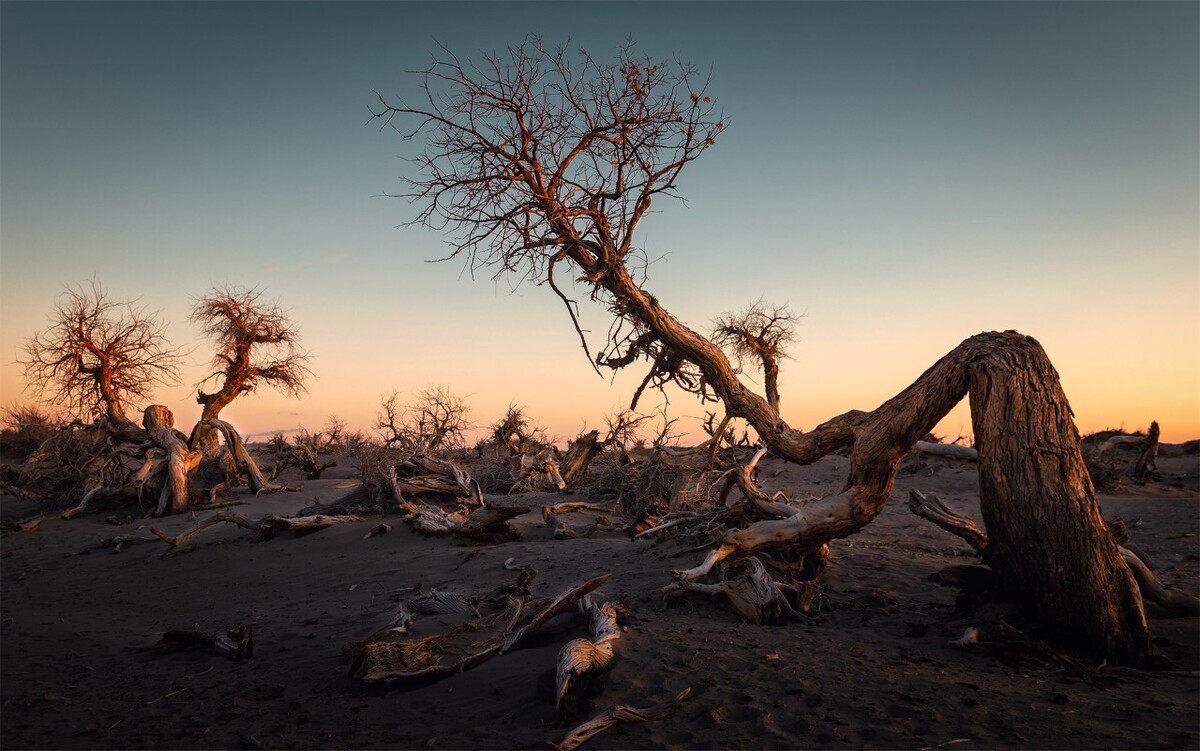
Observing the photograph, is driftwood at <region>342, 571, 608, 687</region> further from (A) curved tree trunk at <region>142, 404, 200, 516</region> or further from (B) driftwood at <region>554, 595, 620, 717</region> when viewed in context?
(A) curved tree trunk at <region>142, 404, 200, 516</region>


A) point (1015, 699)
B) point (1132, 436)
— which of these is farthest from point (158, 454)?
point (1132, 436)

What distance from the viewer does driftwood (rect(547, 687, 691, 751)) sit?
137 inches

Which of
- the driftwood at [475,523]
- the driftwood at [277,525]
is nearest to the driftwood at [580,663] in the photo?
the driftwood at [475,523]

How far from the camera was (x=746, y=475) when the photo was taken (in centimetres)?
720

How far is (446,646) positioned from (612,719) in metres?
1.86

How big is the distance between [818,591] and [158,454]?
14223mm

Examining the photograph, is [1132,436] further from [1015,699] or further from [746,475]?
[1015,699]

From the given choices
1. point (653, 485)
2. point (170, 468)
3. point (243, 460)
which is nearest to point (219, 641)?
point (653, 485)

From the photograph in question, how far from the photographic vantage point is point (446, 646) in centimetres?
504

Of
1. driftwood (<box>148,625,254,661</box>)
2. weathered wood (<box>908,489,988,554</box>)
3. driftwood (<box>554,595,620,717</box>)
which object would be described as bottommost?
driftwood (<box>148,625,254,661</box>)

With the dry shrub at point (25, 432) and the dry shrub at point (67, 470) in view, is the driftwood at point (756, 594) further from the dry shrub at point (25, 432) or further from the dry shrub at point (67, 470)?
the dry shrub at point (25, 432)

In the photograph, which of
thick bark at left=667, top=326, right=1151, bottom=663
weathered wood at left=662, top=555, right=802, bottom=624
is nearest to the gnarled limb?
weathered wood at left=662, top=555, right=802, bottom=624

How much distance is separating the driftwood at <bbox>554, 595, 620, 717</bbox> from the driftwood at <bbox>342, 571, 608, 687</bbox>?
0.49 metres

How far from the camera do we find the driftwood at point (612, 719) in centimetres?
349
